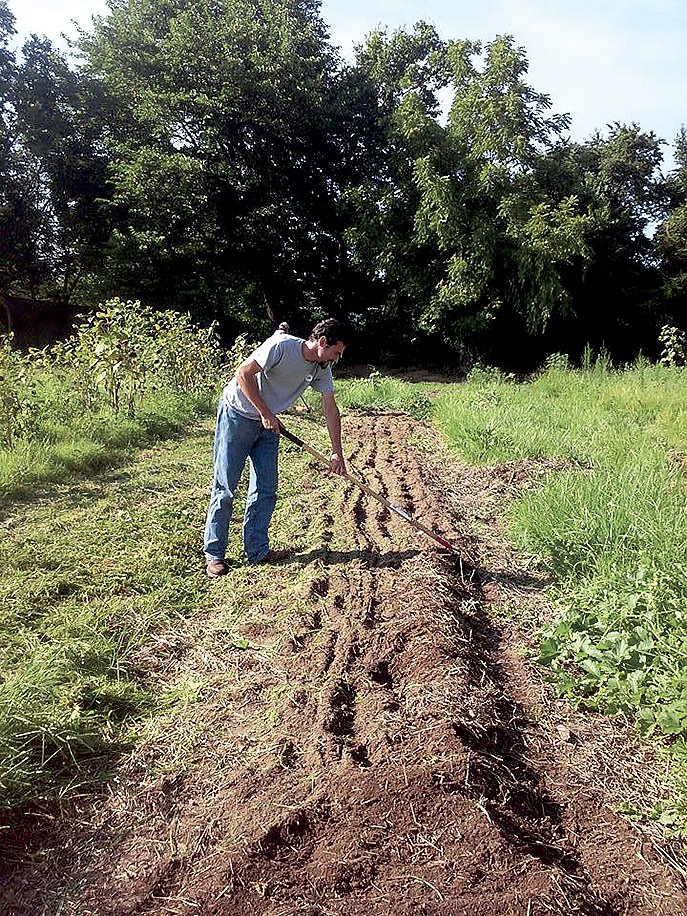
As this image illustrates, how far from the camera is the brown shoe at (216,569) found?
3.68 metres

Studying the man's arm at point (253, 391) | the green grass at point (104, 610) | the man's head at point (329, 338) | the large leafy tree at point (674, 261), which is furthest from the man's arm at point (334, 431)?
the large leafy tree at point (674, 261)

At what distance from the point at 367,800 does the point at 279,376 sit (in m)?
2.40

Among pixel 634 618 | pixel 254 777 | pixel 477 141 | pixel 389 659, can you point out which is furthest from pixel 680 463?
pixel 477 141

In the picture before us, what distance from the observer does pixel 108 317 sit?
22.5ft

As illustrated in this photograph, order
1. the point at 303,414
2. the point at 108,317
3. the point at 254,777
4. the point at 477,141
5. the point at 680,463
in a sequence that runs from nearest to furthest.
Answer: the point at 254,777 < the point at 680,463 < the point at 108,317 < the point at 303,414 < the point at 477,141

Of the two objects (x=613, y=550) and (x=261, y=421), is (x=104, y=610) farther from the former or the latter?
(x=613, y=550)

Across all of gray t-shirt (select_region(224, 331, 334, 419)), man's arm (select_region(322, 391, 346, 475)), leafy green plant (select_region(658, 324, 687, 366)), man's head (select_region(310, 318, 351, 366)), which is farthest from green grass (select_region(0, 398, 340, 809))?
leafy green plant (select_region(658, 324, 687, 366))

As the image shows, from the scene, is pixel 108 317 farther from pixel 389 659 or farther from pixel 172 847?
pixel 172 847

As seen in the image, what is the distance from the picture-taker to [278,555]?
397 centimetres

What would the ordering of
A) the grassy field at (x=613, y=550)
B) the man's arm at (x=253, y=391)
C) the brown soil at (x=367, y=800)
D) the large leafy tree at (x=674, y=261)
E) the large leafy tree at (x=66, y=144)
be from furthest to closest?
the large leafy tree at (x=66, y=144) → the large leafy tree at (x=674, y=261) → the man's arm at (x=253, y=391) → the grassy field at (x=613, y=550) → the brown soil at (x=367, y=800)

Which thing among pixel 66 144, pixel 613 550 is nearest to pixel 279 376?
pixel 613 550

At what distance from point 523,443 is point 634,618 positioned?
3518 mm

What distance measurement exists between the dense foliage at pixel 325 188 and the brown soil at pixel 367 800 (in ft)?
46.7

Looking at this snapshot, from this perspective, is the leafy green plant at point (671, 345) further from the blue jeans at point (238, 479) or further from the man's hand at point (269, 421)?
the man's hand at point (269, 421)
